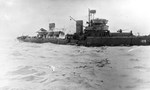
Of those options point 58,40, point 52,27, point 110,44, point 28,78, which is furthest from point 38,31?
point 28,78

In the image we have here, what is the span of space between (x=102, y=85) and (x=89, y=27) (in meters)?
64.8

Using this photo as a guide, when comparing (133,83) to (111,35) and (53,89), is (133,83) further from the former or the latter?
(111,35)

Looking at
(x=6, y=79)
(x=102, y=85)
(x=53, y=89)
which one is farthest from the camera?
A: (x=6, y=79)

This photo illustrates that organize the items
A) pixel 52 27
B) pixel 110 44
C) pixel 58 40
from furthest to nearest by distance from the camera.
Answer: pixel 52 27 < pixel 58 40 < pixel 110 44

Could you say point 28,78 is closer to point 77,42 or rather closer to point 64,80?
point 64,80

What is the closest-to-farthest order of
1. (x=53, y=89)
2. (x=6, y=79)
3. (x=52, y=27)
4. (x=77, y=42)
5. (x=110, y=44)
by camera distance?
(x=53, y=89) → (x=6, y=79) → (x=110, y=44) → (x=77, y=42) → (x=52, y=27)

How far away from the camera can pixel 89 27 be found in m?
75.1

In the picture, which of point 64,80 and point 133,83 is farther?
point 64,80

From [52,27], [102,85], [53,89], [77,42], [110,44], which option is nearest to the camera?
[53,89]

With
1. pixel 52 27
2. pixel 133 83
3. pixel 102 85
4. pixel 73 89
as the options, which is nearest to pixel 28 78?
pixel 73 89

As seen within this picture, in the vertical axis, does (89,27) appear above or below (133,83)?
above

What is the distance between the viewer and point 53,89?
33.2 ft

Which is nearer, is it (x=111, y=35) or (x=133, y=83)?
(x=133, y=83)

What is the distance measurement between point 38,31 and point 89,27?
38677mm
